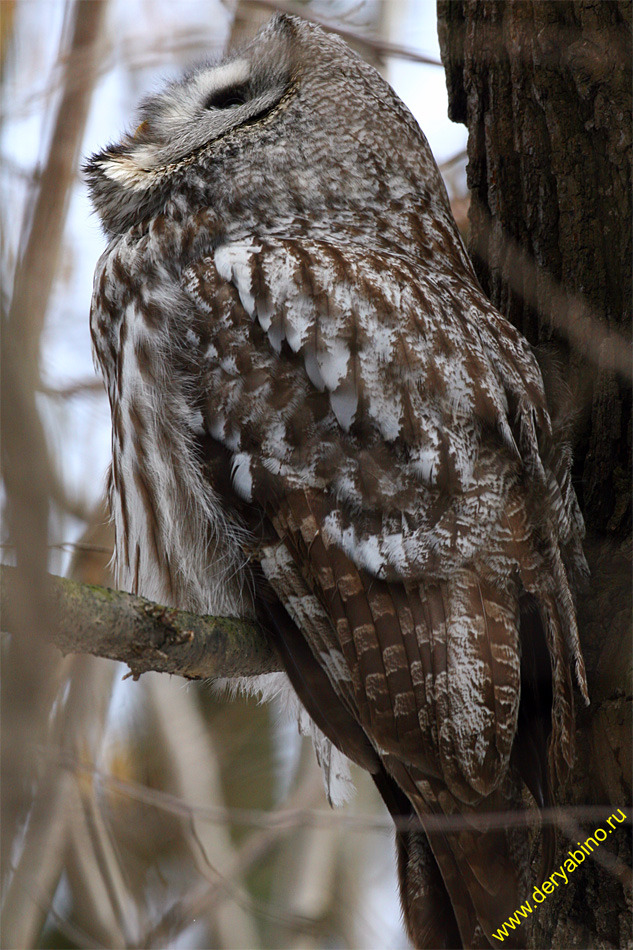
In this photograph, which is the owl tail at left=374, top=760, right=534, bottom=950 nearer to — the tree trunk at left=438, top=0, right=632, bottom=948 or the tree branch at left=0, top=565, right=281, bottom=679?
the tree trunk at left=438, top=0, right=632, bottom=948

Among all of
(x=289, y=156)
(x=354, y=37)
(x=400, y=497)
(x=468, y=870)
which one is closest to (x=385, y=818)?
(x=468, y=870)

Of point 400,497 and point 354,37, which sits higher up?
point 354,37

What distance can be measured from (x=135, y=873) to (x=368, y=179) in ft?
7.55

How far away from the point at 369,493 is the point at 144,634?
60 cm

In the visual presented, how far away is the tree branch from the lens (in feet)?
5.20

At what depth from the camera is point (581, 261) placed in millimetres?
2361

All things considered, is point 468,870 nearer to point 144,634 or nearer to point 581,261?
point 144,634

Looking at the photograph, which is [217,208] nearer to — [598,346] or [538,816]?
[598,346]

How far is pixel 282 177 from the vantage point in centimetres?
257

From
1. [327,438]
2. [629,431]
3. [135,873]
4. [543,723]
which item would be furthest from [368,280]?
[135,873]

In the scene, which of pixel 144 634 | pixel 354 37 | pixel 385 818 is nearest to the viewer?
pixel 144 634

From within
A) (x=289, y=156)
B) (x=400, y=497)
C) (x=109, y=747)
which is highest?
(x=289, y=156)

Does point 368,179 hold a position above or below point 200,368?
above

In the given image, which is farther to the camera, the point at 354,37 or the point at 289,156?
the point at 354,37
